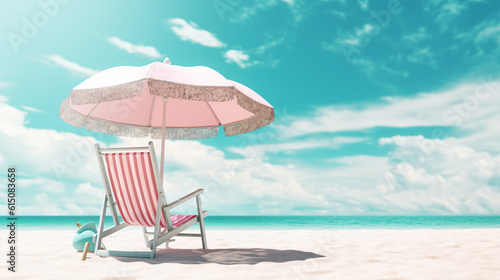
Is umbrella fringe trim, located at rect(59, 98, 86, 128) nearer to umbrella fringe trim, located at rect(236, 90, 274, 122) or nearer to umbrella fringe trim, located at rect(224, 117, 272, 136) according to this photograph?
umbrella fringe trim, located at rect(224, 117, 272, 136)

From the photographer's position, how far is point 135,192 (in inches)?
138

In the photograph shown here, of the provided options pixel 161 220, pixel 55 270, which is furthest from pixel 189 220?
pixel 55 270

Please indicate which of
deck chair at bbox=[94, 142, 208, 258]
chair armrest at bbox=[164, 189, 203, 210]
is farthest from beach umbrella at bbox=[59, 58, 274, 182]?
chair armrest at bbox=[164, 189, 203, 210]

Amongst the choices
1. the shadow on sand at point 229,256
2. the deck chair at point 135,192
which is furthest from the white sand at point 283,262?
the deck chair at point 135,192

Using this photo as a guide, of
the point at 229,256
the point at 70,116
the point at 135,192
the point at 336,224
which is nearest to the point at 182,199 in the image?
the point at 135,192

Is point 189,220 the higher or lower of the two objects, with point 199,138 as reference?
lower

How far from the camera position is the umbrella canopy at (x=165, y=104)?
3.26 m

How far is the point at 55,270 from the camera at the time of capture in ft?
9.59

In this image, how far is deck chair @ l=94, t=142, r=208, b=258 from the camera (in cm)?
338

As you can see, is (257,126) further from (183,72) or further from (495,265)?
(495,265)

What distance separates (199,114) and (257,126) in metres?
0.92

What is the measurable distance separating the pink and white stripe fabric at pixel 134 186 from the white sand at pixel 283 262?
425 mm

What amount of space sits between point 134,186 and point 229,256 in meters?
1.18

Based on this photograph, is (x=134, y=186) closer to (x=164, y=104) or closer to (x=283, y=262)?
(x=164, y=104)
